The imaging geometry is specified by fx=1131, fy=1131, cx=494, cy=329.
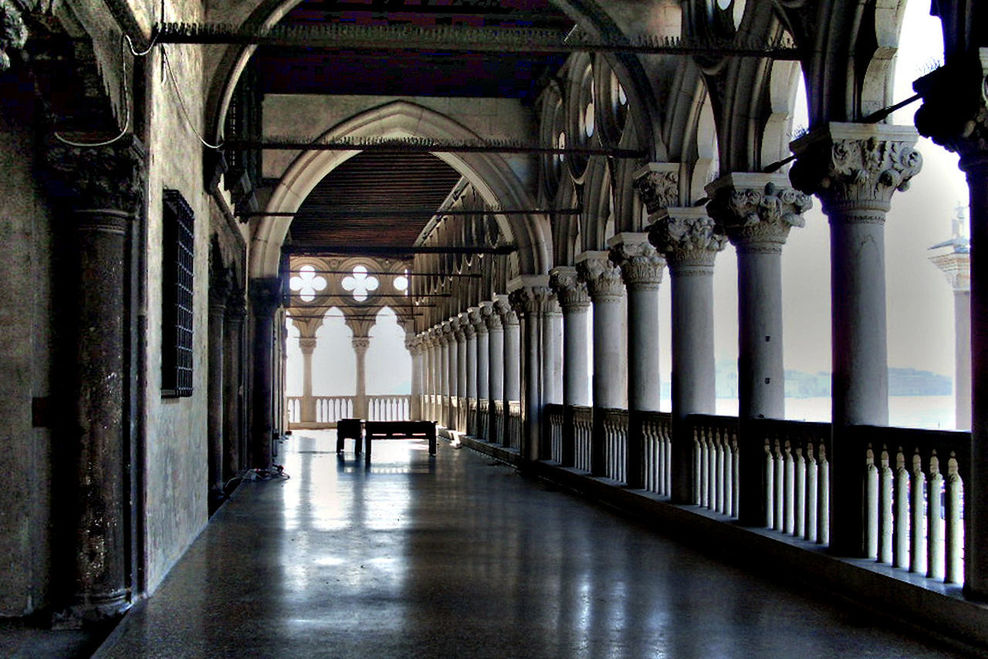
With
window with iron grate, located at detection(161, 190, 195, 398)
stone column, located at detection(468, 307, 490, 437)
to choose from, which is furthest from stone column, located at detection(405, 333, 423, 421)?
window with iron grate, located at detection(161, 190, 195, 398)

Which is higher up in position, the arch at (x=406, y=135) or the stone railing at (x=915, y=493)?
the arch at (x=406, y=135)

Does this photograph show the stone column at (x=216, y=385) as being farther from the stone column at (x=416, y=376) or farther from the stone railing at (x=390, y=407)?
the stone railing at (x=390, y=407)

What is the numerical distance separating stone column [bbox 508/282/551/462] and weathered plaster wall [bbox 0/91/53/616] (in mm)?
10525

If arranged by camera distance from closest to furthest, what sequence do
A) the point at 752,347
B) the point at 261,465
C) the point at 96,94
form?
1. the point at 96,94
2. the point at 752,347
3. the point at 261,465

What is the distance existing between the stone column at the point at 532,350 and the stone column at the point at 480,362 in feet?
22.3

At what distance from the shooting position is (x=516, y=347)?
21688 mm

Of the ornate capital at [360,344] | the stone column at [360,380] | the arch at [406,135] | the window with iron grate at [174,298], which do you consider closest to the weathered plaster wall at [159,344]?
the window with iron grate at [174,298]

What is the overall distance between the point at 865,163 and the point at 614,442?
636 centimetres

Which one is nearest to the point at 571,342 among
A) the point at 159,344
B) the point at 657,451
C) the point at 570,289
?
the point at 570,289

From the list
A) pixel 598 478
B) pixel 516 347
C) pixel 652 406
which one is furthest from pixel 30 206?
pixel 516 347

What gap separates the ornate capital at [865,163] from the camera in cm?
682

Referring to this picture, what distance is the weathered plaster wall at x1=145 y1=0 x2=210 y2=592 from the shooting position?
22.6ft

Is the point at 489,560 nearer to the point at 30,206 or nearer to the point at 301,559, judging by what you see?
the point at 301,559

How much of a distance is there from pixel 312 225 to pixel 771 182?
808 inches
